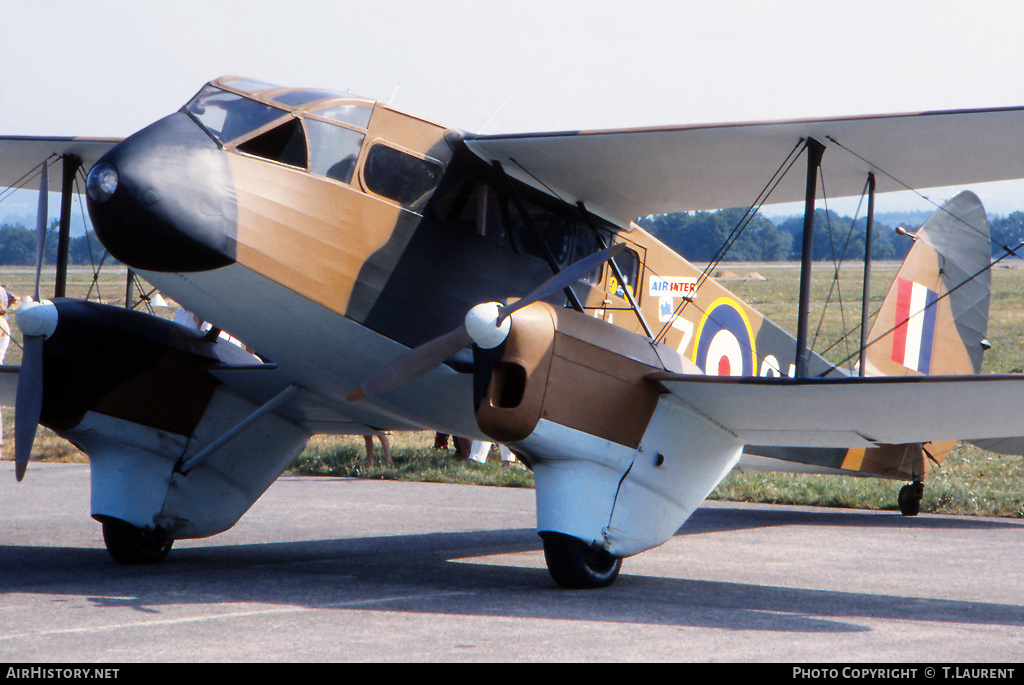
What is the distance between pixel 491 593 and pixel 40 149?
590 centimetres

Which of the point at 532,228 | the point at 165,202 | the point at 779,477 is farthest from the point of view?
the point at 779,477

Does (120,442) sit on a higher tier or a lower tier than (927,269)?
lower

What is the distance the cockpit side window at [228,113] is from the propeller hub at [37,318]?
2.05m

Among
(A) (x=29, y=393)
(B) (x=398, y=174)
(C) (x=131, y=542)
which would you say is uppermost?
(B) (x=398, y=174)

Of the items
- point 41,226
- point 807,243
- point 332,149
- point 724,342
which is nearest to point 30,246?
point 41,226

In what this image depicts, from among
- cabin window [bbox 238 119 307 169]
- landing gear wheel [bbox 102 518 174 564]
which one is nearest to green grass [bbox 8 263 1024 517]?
cabin window [bbox 238 119 307 169]

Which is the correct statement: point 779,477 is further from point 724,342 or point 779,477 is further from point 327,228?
point 327,228

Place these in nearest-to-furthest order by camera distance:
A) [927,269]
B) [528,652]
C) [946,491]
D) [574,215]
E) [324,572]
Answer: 1. [528,652]
2. [324,572]
3. [574,215]
4. [927,269]
5. [946,491]

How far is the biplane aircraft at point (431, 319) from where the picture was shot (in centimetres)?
664

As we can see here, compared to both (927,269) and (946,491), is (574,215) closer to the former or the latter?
(927,269)

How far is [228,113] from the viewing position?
6836mm

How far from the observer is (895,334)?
11906 mm

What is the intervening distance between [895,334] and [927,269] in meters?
0.88

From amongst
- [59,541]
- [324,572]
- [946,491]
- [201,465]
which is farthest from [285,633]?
[946,491]
